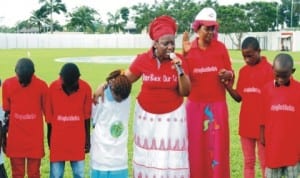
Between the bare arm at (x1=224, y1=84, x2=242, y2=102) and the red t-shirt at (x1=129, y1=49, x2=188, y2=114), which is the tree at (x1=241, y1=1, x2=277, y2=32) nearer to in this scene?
the bare arm at (x1=224, y1=84, x2=242, y2=102)

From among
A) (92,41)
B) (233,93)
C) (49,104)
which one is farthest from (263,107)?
(92,41)

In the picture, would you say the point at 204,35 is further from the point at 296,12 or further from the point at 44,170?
the point at 296,12

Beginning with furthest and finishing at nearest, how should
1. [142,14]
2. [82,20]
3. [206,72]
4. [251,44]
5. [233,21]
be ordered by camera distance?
[82,20], [142,14], [233,21], [251,44], [206,72]

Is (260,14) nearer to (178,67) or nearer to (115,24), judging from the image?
(115,24)

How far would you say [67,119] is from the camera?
5.41 metres

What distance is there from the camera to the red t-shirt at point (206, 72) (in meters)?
5.19

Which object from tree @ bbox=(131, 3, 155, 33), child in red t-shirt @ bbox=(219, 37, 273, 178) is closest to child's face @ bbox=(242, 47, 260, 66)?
child in red t-shirt @ bbox=(219, 37, 273, 178)

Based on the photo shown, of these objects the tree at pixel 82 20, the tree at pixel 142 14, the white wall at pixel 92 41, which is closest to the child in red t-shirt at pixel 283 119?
the white wall at pixel 92 41

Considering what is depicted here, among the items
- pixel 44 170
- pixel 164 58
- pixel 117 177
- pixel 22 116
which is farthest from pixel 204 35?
pixel 44 170

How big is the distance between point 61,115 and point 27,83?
0.49 meters

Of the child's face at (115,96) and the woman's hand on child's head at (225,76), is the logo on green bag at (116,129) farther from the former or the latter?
the woman's hand on child's head at (225,76)

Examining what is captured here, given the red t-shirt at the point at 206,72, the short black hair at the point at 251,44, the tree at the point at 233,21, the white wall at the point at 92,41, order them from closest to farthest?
Result: the red t-shirt at the point at 206,72
the short black hair at the point at 251,44
the white wall at the point at 92,41
the tree at the point at 233,21

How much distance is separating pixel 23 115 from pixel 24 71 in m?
0.45

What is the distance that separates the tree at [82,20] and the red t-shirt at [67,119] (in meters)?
90.1
